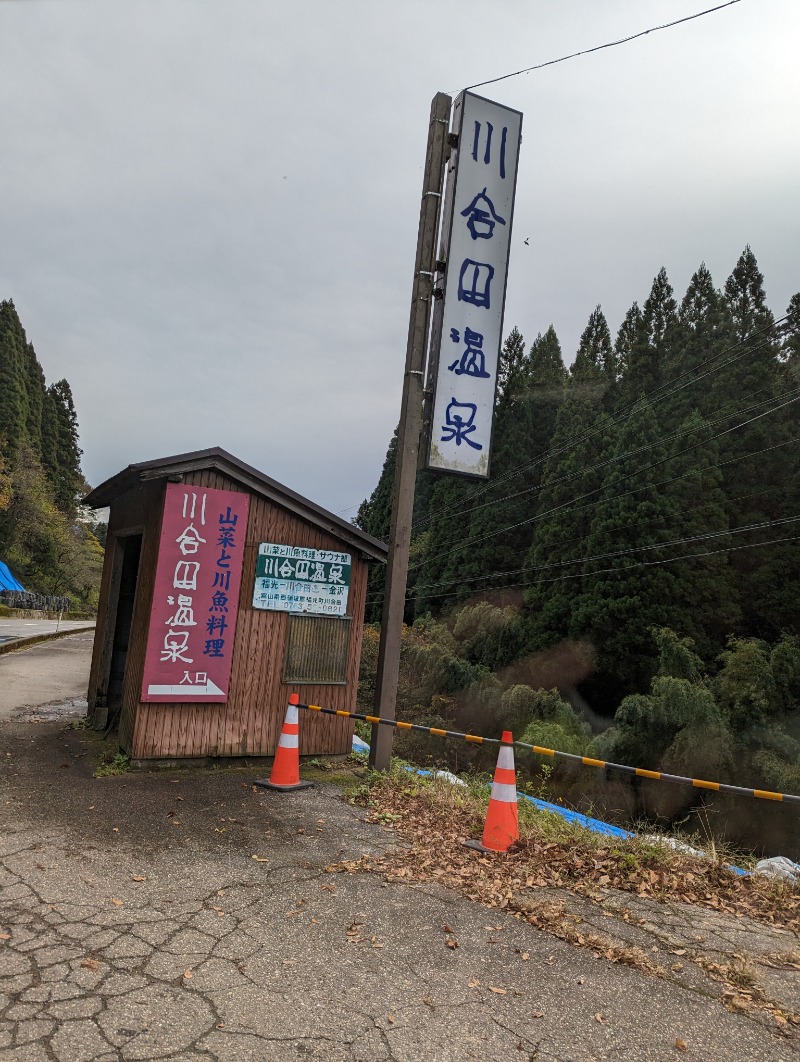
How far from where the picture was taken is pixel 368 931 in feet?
12.7

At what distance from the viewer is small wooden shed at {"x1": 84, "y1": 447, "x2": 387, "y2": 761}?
7.34m

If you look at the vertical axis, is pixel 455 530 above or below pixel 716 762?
above

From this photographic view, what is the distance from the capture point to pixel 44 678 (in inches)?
568

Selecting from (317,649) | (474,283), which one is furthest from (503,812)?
(474,283)

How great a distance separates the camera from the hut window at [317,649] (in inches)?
314

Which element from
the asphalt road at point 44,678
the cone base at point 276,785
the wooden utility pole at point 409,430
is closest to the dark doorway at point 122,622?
the asphalt road at point 44,678

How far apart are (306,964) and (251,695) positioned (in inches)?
175

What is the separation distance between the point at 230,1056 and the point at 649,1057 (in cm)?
163

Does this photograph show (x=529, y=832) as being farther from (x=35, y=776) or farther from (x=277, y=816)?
(x=35, y=776)

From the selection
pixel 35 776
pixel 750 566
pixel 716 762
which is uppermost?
pixel 750 566

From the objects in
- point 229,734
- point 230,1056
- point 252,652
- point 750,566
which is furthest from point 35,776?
point 750,566

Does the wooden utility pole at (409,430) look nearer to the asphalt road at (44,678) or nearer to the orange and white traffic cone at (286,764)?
the orange and white traffic cone at (286,764)

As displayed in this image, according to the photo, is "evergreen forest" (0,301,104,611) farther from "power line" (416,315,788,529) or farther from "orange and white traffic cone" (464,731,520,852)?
"orange and white traffic cone" (464,731,520,852)

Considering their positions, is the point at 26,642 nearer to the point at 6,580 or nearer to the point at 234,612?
the point at 234,612
